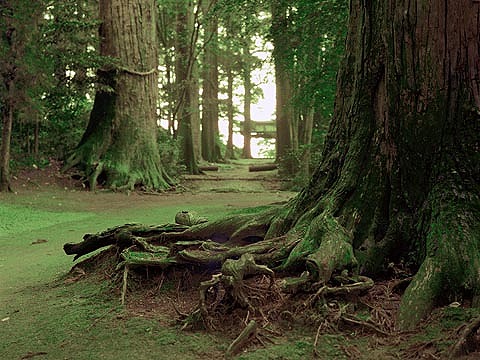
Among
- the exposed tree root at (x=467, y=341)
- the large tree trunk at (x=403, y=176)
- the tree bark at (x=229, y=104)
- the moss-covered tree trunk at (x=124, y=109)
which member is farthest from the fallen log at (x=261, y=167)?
the exposed tree root at (x=467, y=341)

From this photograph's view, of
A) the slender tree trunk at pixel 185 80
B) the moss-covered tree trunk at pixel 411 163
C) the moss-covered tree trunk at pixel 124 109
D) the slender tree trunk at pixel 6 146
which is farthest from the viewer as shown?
the slender tree trunk at pixel 185 80

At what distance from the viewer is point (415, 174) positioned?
150 inches

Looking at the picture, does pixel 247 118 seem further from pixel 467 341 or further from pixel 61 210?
pixel 467 341

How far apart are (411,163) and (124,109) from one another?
40.0 ft

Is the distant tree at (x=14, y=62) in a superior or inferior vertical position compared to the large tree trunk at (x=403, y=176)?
superior

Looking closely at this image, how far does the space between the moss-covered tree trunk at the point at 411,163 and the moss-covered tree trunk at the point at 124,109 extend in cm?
1087

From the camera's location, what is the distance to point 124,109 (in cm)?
1493

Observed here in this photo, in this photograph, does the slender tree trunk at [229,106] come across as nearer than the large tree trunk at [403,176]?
No

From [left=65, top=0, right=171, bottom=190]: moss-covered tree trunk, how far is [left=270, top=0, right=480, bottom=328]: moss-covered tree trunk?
35.6 feet

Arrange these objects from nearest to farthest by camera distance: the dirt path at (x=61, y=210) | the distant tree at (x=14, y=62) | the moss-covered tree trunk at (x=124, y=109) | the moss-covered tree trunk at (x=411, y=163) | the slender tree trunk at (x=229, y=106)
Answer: the moss-covered tree trunk at (x=411, y=163)
the dirt path at (x=61, y=210)
the distant tree at (x=14, y=62)
the moss-covered tree trunk at (x=124, y=109)
the slender tree trunk at (x=229, y=106)

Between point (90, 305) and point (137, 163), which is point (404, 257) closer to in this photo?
point (90, 305)

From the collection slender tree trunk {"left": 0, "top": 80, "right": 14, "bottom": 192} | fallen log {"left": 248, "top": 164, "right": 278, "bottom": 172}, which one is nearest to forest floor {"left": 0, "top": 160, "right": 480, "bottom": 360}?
slender tree trunk {"left": 0, "top": 80, "right": 14, "bottom": 192}

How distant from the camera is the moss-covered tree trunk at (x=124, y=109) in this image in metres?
14.6

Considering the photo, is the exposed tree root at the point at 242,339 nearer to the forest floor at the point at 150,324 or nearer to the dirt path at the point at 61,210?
the forest floor at the point at 150,324
